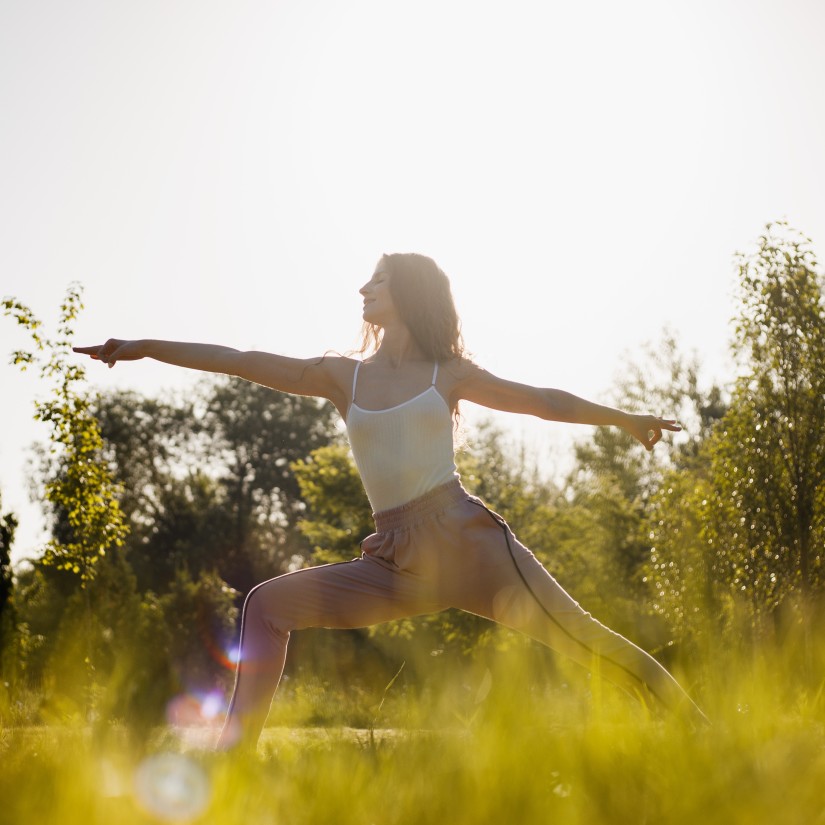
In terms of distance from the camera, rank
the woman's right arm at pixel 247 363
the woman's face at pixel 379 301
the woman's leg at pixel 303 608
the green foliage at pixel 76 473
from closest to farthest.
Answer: the woman's leg at pixel 303 608 < the woman's right arm at pixel 247 363 < the woman's face at pixel 379 301 < the green foliage at pixel 76 473

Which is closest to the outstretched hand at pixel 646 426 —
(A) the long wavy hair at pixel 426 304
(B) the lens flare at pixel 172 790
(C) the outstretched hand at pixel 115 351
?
(A) the long wavy hair at pixel 426 304

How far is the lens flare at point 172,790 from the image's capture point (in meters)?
1.51

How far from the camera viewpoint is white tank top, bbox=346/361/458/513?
3812 millimetres

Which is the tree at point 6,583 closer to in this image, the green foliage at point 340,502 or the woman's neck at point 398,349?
the green foliage at point 340,502

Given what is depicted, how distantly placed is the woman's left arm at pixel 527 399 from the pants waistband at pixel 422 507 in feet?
1.59

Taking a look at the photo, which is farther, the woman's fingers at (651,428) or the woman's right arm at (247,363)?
the woman's fingers at (651,428)

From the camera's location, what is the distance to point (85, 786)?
59.2 inches

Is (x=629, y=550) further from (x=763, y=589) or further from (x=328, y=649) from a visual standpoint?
(x=763, y=589)

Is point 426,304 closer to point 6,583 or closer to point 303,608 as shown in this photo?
point 303,608

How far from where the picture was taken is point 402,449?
383 centimetres

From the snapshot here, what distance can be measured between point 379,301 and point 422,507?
3.41 ft

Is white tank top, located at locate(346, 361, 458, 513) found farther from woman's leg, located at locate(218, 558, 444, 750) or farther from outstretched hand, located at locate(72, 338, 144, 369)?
outstretched hand, located at locate(72, 338, 144, 369)

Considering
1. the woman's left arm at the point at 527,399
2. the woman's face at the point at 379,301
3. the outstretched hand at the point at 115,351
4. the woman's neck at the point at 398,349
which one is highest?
the woman's face at the point at 379,301

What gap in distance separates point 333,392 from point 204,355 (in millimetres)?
567
